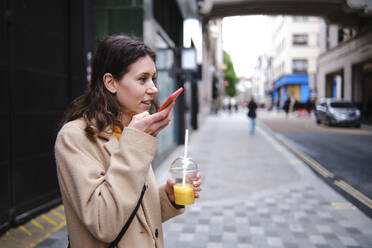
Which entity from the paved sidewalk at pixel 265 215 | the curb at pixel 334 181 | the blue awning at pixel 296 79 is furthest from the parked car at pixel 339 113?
the blue awning at pixel 296 79

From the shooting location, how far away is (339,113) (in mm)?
19984

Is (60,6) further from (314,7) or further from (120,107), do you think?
(314,7)

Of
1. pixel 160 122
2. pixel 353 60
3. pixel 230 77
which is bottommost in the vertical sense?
pixel 160 122

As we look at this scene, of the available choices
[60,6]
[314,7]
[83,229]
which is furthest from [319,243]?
[314,7]

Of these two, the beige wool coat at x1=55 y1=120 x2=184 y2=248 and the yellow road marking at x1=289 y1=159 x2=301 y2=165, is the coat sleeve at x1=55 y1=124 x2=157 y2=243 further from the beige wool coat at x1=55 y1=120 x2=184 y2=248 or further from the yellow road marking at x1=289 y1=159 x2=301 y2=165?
the yellow road marking at x1=289 y1=159 x2=301 y2=165

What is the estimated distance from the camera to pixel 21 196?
4520 mm

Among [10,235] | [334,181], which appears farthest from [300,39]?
[10,235]

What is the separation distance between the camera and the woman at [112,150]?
1.33m

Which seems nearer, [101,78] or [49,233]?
[101,78]

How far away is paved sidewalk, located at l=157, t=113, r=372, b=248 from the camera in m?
3.96

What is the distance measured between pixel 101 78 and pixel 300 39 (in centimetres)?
5340

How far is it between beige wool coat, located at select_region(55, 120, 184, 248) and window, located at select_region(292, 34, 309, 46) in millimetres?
53348

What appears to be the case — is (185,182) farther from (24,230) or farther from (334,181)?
(334,181)

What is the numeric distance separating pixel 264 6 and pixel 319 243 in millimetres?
17309
